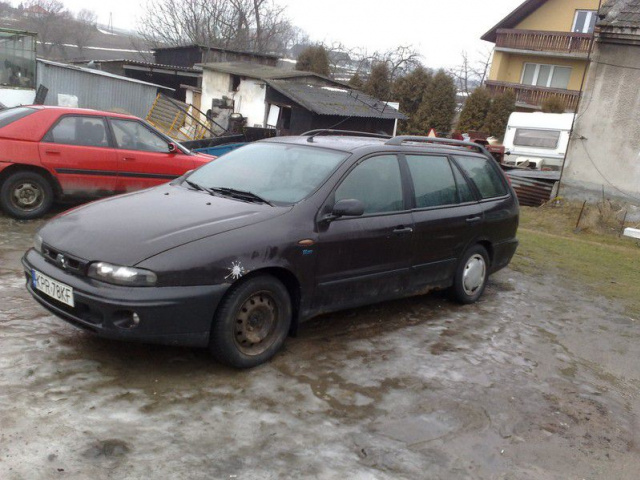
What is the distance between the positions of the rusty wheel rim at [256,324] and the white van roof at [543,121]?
66.3 feet

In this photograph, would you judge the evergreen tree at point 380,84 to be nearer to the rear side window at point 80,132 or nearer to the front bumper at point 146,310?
the rear side window at point 80,132

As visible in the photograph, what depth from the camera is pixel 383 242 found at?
475 centimetres

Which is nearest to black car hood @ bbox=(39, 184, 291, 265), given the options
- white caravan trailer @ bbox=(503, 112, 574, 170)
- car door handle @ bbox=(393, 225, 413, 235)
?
car door handle @ bbox=(393, 225, 413, 235)

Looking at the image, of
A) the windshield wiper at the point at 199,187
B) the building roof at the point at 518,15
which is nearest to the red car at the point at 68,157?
the windshield wiper at the point at 199,187

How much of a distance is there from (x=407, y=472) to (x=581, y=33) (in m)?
34.6

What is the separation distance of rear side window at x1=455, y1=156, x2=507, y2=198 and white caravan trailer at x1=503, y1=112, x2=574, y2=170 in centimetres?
1568

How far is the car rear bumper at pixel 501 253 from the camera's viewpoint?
20.5ft

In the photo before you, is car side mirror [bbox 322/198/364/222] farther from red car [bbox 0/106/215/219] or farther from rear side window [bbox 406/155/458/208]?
red car [bbox 0/106/215/219]

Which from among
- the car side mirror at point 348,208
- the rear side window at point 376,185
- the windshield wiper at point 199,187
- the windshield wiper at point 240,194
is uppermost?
the rear side window at point 376,185

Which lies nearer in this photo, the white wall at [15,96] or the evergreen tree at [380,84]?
the white wall at [15,96]

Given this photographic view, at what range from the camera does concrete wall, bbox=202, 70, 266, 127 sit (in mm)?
26438

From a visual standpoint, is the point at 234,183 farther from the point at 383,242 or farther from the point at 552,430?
the point at 552,430

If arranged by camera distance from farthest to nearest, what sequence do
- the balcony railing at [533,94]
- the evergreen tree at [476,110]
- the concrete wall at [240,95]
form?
1. the balcony railing at [533,94]
2. the evergreen tree at [476,110]
3. the concrete wall at [240,95]

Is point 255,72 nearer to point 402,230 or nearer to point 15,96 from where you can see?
point 15,96
